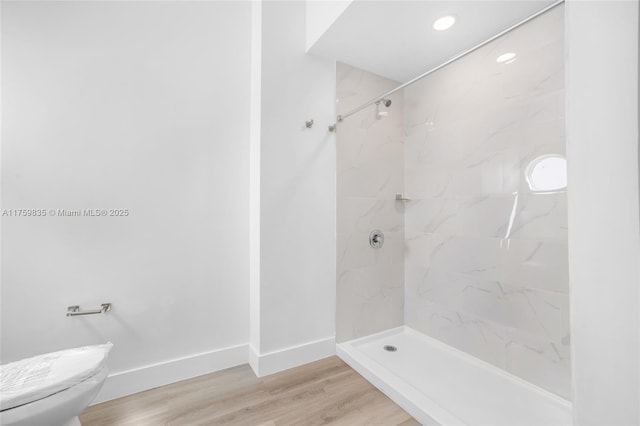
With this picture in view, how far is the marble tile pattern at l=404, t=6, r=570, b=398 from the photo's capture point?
4.91ft

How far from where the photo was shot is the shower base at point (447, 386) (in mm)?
1370

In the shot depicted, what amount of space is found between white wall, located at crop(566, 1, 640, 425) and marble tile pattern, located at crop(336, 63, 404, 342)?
1486 mm

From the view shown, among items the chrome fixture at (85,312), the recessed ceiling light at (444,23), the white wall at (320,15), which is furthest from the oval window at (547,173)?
the chrome fixture at (85,312)

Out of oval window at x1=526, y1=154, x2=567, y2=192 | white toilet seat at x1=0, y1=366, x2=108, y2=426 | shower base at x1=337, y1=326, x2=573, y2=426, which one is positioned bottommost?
shower base at x1=337, y1=326, x2=573, y2=426

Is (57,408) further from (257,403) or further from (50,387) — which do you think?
(257,403)

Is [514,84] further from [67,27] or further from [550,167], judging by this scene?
[67,27]

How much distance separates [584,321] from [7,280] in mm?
2071

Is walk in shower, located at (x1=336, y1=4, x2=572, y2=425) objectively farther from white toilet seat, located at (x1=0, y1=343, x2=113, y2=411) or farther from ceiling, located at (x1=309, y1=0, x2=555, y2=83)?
white toilet seat, located at (x1=0, y1=343, x2=113, y2=411)

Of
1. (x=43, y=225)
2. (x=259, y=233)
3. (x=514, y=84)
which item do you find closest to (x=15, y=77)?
(x=43, y=225)

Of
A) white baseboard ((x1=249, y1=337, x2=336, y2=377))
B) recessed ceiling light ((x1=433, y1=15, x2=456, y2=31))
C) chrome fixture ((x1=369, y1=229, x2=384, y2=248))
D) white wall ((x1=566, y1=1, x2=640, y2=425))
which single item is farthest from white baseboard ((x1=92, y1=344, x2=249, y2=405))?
recessed ceiling light ((x1=433, y1=15, x2=456, y2=31))

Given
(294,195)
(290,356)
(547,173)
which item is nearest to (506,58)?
(547,173)

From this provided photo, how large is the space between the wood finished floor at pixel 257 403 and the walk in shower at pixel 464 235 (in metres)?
0.14

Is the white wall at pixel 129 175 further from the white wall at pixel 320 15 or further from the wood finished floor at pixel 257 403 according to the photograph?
the white wall at pixel 320 15

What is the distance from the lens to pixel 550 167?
59.3 inches
